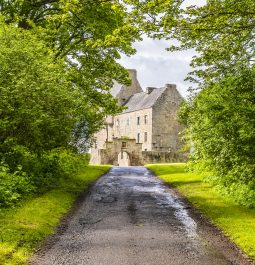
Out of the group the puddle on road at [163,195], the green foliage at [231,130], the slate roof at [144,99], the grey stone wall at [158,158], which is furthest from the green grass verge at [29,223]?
the slate roof at [144,99]

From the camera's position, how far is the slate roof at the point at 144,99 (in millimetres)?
71500

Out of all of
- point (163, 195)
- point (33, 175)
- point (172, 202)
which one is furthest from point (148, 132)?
point (172, 202)

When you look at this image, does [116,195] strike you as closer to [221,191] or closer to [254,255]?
[221,191]

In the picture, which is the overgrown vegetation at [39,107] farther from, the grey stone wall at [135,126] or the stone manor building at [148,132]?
the grey stone wall at [135,126]

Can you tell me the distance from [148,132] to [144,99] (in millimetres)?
7451

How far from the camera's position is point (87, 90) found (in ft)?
104

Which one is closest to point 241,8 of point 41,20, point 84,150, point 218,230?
point 218,230

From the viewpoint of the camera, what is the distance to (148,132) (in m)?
71.8

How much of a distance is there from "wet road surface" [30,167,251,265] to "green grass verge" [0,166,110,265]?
0.48 meters

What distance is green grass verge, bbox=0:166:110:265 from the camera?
1070cm

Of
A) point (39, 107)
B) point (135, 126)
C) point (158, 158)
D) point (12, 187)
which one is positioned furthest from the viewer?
point (135, 126)

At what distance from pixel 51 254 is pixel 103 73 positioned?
22.9m

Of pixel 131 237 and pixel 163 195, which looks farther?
pixel 163 195

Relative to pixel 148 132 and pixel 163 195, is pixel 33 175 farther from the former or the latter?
pixel 148 132
